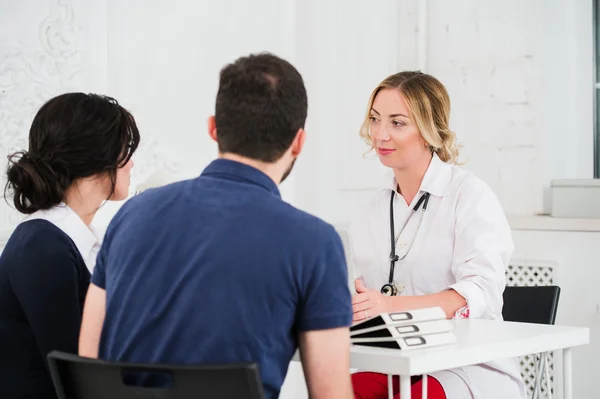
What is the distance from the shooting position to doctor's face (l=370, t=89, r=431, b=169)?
102 inches

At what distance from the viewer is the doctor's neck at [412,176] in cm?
261

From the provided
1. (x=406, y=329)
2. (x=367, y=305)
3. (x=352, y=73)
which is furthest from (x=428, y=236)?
(x=352, y=73)

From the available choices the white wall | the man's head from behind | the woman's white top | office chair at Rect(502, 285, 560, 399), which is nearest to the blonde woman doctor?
office chair at Rect(502, 285, 560, 399)

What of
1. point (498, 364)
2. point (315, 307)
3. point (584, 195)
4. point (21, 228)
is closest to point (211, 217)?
point (315, 307)

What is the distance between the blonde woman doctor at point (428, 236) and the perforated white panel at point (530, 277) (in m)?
1.19

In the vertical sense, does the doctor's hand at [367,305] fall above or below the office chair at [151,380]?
below

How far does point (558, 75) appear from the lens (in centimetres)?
387

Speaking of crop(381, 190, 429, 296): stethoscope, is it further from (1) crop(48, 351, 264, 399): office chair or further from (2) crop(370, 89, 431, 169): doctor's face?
(1) crop(48, 351, 264, 399): office chair

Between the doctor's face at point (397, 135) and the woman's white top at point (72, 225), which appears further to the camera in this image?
the doctor's face at point (397, 135)

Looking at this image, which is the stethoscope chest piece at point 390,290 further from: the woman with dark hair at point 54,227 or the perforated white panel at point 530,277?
the perforated white panel at point 530,277

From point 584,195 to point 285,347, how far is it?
8.36 feet

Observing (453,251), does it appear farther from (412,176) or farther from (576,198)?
(576,198)

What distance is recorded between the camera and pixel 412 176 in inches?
103

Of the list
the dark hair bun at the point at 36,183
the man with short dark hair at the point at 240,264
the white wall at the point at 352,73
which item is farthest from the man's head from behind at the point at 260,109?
the white wall at the point at 352,73
